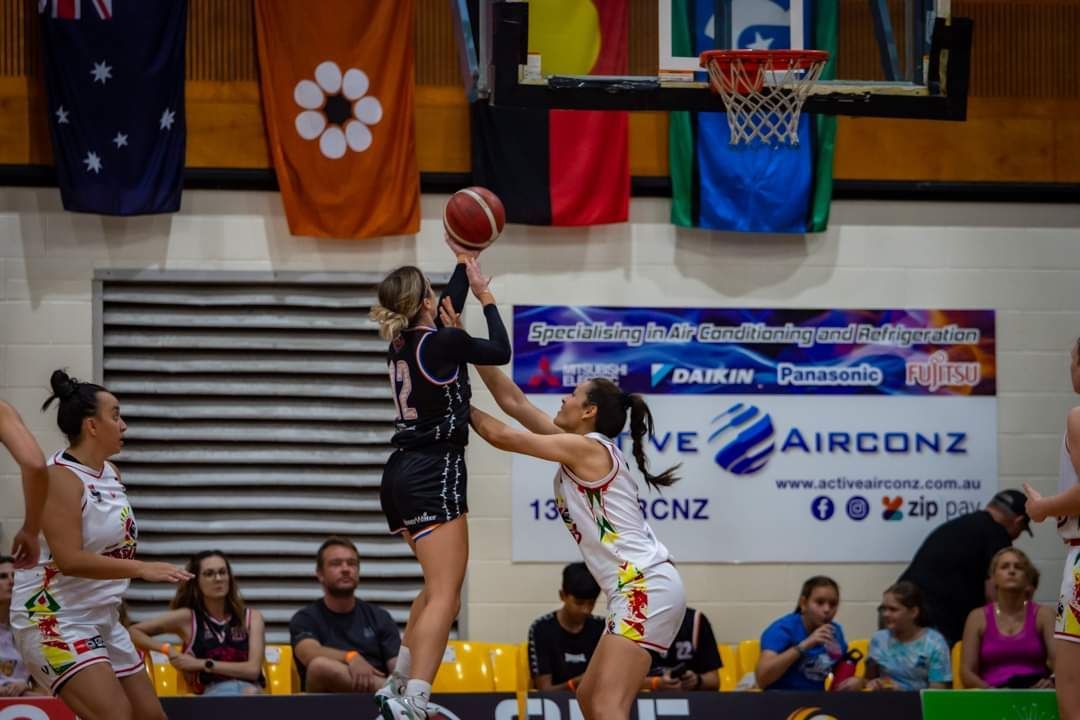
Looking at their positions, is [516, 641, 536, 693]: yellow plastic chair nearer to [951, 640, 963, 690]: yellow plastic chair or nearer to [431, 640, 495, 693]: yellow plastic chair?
[431, 640, 495, 693]: yellow plastic chair

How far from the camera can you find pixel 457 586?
662cm

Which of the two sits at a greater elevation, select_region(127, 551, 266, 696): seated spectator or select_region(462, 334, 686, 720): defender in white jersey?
select_region(462, 334, 686, 720): defender in white jersey

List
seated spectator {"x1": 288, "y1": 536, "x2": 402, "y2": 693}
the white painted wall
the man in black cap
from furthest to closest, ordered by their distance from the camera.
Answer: the white painted wall < the man in black cap < seated spectator {"x1": 288, "y1": 536, "x2": 402, "y2": 693}

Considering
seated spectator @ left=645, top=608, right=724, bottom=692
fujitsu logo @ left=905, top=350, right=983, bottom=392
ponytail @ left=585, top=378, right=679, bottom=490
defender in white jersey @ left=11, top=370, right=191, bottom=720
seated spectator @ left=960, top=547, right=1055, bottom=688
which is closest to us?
defender in white jersey @ left=11, top=370, right=191, bottom=720

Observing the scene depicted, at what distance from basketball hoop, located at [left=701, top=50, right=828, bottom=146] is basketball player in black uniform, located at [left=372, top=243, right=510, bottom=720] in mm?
2007

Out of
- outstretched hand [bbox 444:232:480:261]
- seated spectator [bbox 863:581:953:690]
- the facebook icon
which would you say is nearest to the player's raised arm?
outstretched hand [bbox 444:232:480:261]

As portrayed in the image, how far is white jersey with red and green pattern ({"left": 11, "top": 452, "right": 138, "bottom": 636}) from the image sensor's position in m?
6.56

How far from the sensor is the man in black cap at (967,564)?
10.0 metres

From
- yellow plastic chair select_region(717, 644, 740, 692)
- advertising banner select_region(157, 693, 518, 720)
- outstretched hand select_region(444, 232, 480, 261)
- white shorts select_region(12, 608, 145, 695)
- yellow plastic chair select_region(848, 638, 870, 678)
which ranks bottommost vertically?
yellow plastic chair select_region(717, 644, 740, 692)

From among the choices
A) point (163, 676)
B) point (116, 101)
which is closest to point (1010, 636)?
point (163, 676)

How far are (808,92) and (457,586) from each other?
3.24 metres

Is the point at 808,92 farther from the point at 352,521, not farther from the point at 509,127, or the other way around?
the point at 352,521

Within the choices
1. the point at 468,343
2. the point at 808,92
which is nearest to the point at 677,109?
the point at 808,92

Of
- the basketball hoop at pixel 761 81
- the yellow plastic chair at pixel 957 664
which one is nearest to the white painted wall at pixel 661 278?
the yellow plastic chair at pixel 957 664
